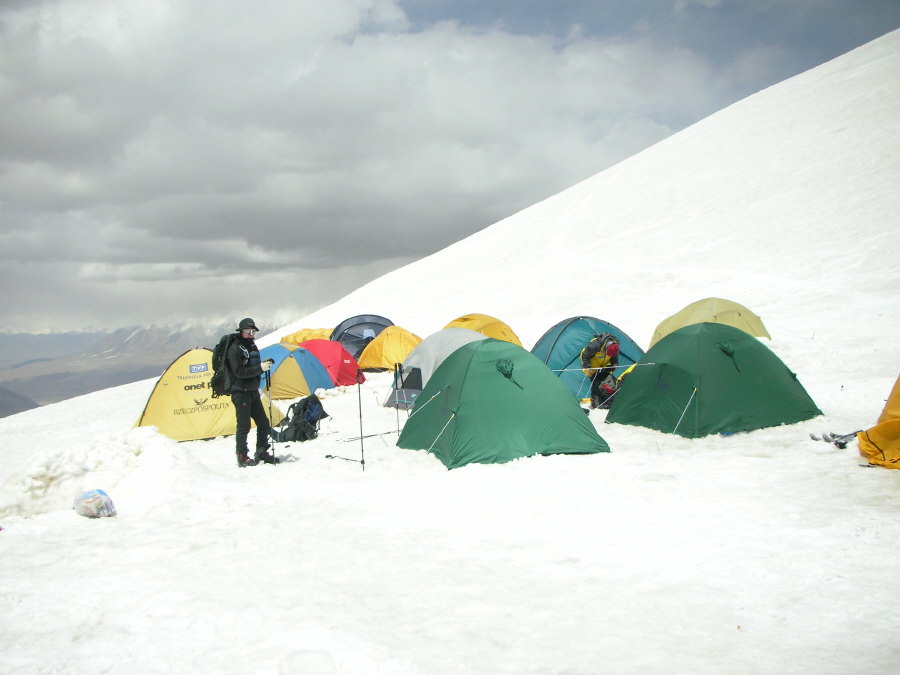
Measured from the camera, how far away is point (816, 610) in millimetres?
4418

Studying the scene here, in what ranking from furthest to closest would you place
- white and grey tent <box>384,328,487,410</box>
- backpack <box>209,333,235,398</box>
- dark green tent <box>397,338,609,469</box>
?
white and grey tent <box>384,328,487,410</box>, backpack <box>209,333,235,398</box>, dark green tent <box>397,338,609,469</box>

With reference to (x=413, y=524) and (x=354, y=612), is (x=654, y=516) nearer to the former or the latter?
(x=413, y=524)

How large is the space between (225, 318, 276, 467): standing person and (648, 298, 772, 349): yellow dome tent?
1357 cm

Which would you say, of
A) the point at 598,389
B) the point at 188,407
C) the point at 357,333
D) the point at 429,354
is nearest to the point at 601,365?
the point at 598,389

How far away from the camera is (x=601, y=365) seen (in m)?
14.7

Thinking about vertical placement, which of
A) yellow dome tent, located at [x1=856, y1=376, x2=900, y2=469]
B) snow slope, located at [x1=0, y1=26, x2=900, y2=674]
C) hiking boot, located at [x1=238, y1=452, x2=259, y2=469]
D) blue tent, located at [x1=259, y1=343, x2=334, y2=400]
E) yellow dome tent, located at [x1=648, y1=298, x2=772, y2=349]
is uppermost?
yellow dome tent, located at [x1=648, y1=298, x2=772, y2=349]

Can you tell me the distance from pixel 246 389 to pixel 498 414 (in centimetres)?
444

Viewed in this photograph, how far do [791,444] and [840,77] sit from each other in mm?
74763

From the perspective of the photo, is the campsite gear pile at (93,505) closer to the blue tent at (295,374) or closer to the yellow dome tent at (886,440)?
the yellow dome tent at (886,440)

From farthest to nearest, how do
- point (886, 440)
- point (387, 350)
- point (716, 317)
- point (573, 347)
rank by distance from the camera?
point (387, 350)
point (716, 317)
point (573, 347)
point (886, 440)

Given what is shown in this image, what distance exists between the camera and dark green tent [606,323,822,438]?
10516mm

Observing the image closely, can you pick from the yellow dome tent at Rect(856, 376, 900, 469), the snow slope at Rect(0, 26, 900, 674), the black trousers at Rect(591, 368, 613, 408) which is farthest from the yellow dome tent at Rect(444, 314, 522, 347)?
the yellow dome tent at Rect(856, 376, 900, 469)

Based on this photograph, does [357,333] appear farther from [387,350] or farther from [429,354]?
[429,354]

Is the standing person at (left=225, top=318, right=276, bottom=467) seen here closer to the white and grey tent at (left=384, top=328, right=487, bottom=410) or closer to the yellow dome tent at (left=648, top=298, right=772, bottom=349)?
the white and grey tent at (left=384, top=328, right=487, bottom=410)
